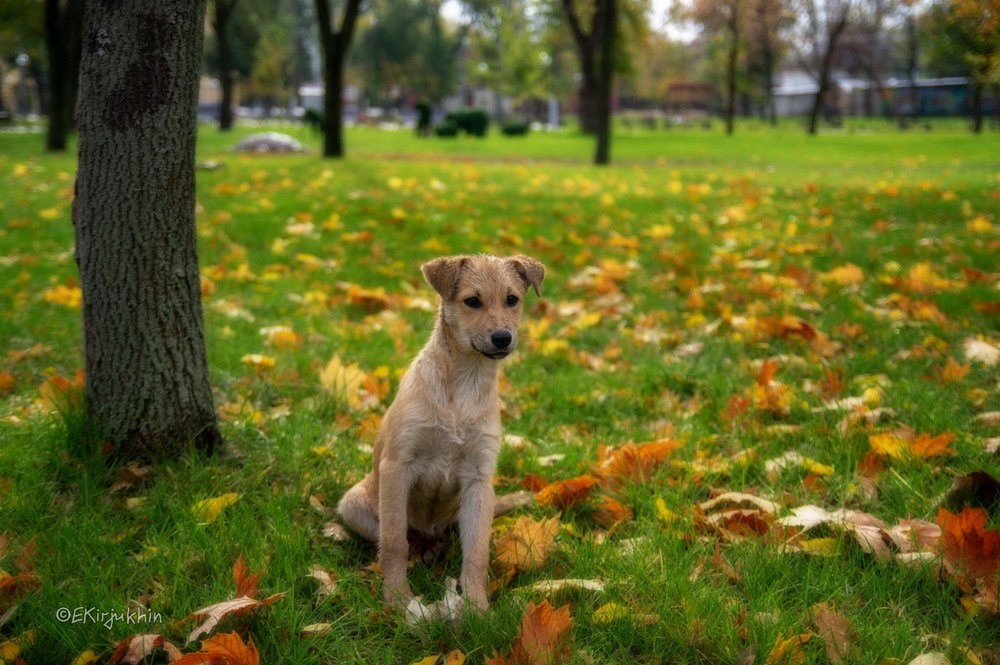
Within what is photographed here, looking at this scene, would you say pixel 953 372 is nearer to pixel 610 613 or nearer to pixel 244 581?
pixel 610 613

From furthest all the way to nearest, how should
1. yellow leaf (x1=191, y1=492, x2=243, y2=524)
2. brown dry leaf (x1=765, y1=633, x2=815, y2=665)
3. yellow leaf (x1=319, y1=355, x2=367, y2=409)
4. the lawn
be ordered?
1. yellow leaf (x1=319, y1=355, x2=367, y2=409)
2. yellow leaf (x1=191, y1=492, x2=243, y2=524)
3. the lawn
4. brown dry leaf (x1=765, y1=633, x2=815, y2=665)

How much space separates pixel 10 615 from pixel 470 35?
89.1m

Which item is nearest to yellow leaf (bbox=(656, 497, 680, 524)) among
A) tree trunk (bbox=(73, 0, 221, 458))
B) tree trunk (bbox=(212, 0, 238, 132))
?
tree trunk (bbox=(73, 0, 221, 458))

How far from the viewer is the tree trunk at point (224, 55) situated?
31.7 meters

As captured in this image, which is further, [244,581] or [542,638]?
[244,581]

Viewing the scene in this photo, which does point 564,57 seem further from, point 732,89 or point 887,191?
point 887,191

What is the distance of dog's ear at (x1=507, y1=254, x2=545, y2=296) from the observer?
3.24 meters

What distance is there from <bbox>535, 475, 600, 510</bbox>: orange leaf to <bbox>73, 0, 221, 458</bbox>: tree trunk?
5.16 ft

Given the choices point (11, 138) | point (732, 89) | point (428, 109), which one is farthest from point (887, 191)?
point (732, 89)

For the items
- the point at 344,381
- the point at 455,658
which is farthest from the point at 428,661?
the point at 344,381

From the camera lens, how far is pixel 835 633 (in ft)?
7.64

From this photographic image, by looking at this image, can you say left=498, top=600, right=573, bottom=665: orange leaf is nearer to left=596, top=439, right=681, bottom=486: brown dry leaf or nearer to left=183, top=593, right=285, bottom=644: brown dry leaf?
left=183, top=593, right=285, bottom=644: brown dry leaf

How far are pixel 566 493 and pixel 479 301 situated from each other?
3.02 ft

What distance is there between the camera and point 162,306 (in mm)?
3246
